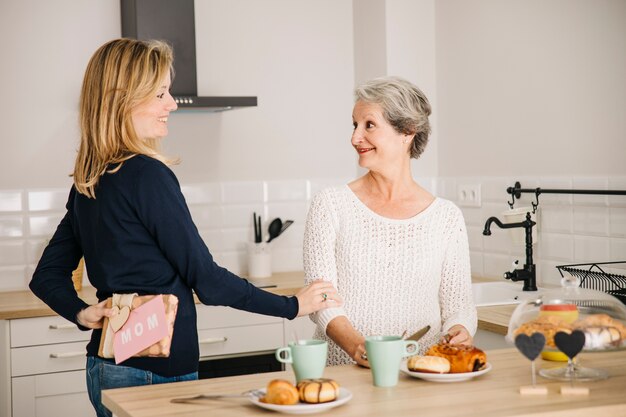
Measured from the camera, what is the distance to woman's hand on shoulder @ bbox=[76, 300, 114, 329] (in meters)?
1.95

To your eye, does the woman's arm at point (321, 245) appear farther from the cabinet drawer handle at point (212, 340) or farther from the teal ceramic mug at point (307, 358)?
the cabinet drawer handle at point (212, 340)

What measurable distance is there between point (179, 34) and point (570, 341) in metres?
2.64

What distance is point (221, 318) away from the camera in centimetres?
372

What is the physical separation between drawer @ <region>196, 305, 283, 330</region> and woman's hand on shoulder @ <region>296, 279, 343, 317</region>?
163 cm

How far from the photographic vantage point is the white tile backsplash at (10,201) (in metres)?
3.92

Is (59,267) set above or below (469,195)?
below

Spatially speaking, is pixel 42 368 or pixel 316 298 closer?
pixel 316 298

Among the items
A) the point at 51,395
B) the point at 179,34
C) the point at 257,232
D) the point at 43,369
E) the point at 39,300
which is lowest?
the point at 51,395

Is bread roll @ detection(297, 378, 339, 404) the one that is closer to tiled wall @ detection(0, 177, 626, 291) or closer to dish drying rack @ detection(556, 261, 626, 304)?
dish drying rack @ detection(556, 261, 626, 304)

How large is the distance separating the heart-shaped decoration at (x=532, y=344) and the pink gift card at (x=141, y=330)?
73 cm

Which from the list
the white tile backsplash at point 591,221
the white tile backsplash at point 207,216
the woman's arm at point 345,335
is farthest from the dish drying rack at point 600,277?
the white tile backsplash at point 207,216

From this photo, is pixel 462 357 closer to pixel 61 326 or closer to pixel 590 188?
pixel 590 188

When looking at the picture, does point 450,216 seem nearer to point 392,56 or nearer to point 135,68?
point 135,68

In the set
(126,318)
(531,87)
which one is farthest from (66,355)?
(531,87)
